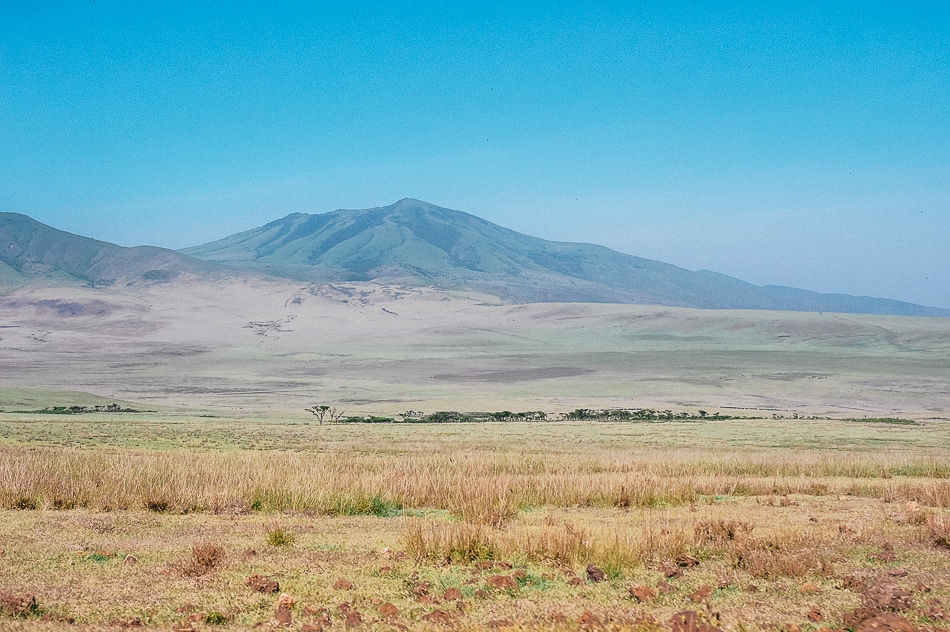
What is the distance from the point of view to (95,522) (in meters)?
10.6

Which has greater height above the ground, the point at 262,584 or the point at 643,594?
the point at 643,594

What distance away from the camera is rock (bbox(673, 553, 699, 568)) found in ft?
27.5

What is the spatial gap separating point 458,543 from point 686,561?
90.1 inches

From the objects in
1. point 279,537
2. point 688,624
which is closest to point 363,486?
point 279,537

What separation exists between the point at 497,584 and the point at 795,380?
87659 mm

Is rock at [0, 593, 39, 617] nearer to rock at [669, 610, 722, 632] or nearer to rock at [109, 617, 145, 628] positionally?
rock at [109, 617, 145, 628]

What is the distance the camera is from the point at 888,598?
22.0 feet

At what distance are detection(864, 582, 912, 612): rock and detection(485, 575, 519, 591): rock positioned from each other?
9.30 ft

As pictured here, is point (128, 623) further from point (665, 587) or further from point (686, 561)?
point (686, 561)

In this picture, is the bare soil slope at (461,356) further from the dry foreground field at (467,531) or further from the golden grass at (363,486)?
the golden grass at (363,486)

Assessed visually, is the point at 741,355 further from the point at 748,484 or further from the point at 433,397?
the point at 748,484

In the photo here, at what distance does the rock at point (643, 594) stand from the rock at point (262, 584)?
9.80ft

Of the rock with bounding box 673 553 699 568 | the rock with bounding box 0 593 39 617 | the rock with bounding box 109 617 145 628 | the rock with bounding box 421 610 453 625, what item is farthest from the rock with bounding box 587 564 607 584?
the rock with bounding box 0 593 39 617

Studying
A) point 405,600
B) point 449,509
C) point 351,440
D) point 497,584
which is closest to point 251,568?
point 405,600
